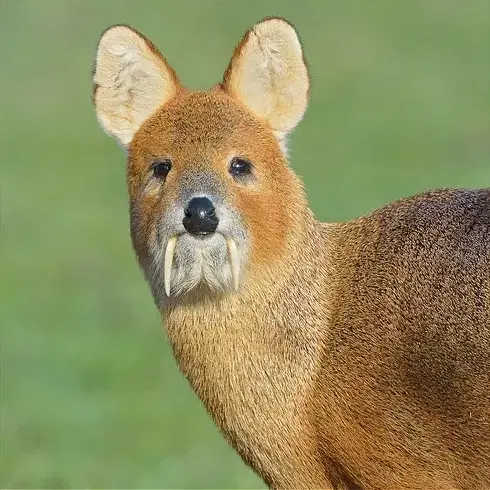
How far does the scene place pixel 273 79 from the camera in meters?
8.20

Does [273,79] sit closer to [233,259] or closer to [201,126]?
[201,126]

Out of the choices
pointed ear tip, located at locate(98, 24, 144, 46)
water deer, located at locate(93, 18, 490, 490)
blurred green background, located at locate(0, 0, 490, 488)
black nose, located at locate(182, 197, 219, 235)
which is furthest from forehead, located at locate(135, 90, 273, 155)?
blurred green background, located at locate(0, 0, 490, 488)

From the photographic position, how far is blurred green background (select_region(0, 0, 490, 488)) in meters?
14.4

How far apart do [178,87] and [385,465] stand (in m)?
2.26

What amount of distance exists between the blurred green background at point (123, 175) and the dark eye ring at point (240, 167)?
3959mm

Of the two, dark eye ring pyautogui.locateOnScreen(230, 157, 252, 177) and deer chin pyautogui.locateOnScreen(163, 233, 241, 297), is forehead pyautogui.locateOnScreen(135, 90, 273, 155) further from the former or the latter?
deer chin pyautogui.locateOnScreen(163, 233, 241, 297)

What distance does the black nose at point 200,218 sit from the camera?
7156mm

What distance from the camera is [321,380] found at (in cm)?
772

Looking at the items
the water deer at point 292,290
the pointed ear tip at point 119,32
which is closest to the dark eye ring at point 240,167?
the water deer at point 292,290

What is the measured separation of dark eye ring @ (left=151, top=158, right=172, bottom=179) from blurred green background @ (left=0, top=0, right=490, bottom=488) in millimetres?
3766

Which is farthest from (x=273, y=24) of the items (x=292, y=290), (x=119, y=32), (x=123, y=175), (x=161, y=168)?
(x=123, y=175)

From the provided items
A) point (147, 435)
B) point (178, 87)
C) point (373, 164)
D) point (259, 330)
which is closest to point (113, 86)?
point (178, 87)

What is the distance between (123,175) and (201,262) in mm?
21884

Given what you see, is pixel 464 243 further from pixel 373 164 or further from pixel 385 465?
pixel 373 164
